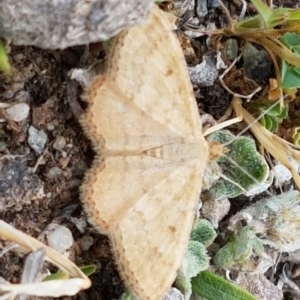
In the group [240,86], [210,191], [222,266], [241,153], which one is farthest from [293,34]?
[222,266]

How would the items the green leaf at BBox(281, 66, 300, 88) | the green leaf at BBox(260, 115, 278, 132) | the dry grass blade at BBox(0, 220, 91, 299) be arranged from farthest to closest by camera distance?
the green leaf at BBox(260, 115, 278, 132) → the green leaf at BBox(281, 66, 300, 88) → the dry grass blade at BBox(0, 220, 91, 299)

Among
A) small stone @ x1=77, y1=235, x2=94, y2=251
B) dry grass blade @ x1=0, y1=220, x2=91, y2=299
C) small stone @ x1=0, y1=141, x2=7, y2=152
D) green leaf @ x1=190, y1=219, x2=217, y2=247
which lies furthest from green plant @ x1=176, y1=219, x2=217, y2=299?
small stone @ x1=0, y1=141, x2=7, y2=152

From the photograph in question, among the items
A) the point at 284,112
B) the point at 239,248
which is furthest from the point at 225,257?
the point at 284,112

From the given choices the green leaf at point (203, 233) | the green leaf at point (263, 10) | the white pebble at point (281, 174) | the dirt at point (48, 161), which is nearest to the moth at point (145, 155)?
the dirt at point (48, 161)

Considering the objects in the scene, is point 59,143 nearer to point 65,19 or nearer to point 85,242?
point 85,242

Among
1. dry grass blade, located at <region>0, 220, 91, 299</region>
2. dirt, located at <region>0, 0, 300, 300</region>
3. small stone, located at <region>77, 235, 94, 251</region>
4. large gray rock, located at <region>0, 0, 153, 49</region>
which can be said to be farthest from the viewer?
small stone, located at <region>77, 235, 94, 251</region>

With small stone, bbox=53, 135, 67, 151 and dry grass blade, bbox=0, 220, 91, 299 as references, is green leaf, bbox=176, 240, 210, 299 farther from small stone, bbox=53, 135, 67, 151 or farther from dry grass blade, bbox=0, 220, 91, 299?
small stone, bbox=53, 135, 67, 151
